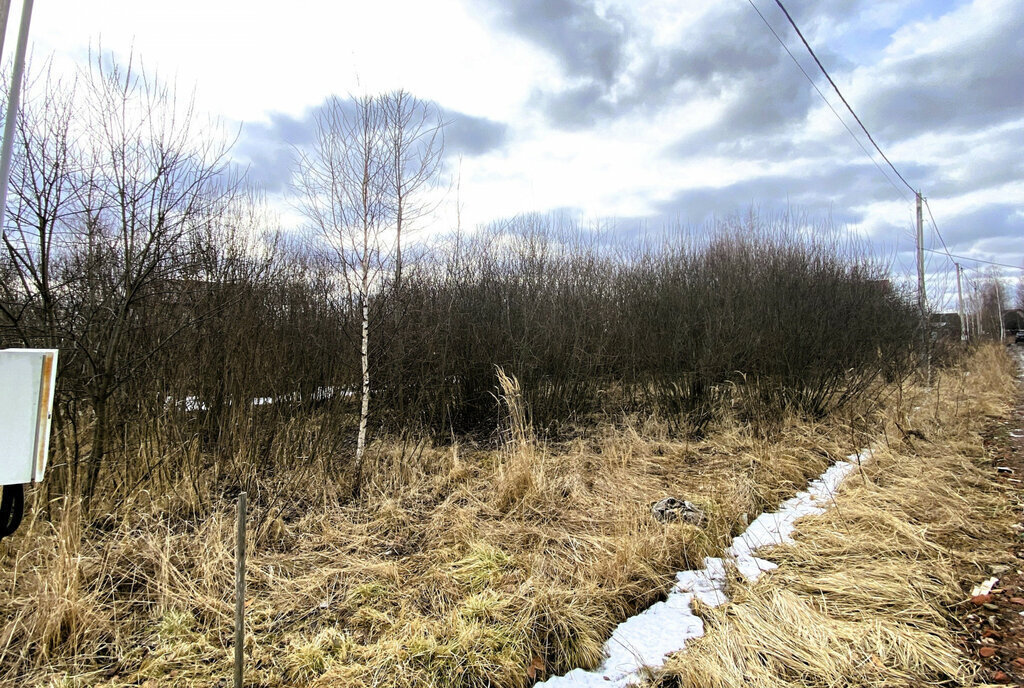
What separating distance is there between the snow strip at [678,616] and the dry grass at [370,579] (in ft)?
0.28

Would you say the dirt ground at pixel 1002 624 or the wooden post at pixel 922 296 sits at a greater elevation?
the wooden post at pixel 922 296

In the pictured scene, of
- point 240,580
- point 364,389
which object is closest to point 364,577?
point 240,580

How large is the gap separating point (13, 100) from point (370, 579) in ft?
9.31

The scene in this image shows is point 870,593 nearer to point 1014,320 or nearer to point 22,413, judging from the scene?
point 22,413

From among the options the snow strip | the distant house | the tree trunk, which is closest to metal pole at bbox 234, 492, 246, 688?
the snow strip

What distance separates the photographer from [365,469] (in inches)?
198

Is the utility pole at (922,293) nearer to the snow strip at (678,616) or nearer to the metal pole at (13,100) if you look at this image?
the snow strip at (678,616)

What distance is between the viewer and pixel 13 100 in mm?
1655

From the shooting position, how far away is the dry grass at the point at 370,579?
2.38m

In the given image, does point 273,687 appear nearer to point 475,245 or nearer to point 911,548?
point 911,548

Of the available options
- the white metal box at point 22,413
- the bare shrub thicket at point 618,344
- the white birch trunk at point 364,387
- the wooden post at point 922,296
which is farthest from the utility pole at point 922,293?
the white metal box at point 22,413

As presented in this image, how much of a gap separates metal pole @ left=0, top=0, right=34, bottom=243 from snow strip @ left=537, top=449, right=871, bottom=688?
9.74ft

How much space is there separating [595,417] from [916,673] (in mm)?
5567

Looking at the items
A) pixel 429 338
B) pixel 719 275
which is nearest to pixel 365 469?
pixel 429 338
